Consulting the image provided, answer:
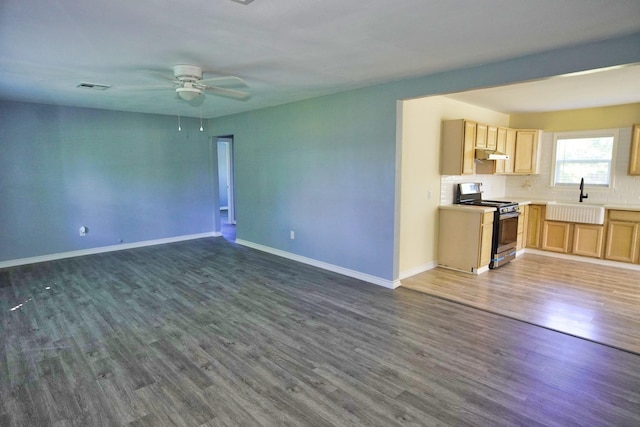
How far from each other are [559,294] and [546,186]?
9.71ft

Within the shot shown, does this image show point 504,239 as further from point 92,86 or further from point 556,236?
point 92,86

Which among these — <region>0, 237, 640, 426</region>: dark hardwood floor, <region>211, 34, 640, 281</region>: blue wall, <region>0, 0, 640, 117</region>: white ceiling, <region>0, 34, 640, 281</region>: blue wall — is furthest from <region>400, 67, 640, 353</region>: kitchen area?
<region>0, 0, 640, 117</region>: white ceiling

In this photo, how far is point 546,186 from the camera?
6316mm

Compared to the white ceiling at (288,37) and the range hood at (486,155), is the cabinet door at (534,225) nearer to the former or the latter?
the range hood at (486,155)

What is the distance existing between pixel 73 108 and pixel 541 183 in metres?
8.25

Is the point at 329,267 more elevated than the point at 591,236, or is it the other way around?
the point at 591,236

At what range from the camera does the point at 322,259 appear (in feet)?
17.1

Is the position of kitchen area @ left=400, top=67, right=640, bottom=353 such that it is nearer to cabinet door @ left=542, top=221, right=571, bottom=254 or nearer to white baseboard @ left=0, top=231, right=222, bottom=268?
cabinet door @ left=542, top=221, right=571, bottom=254

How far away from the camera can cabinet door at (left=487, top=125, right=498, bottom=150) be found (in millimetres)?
5363

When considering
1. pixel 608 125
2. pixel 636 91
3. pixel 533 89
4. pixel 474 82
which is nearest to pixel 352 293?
pixel 474 82

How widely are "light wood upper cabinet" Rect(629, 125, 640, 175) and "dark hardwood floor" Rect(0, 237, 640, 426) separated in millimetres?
3793

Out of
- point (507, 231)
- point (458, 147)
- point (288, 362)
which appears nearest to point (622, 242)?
point (507, 231)

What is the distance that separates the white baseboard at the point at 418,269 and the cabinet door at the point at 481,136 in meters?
1.88

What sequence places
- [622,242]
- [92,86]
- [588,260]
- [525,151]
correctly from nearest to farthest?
[92,86] → [622,242] → [588,260] → [525,151]
